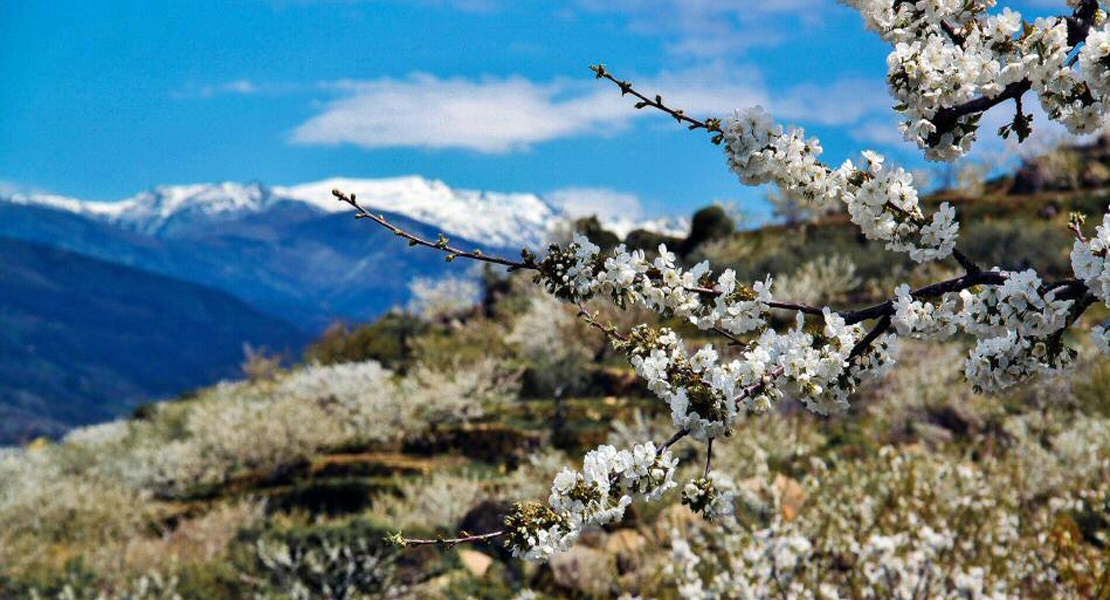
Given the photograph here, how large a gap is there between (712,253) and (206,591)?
22.9 m

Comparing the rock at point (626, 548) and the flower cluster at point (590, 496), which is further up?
the flower cluster at point (590, 496)

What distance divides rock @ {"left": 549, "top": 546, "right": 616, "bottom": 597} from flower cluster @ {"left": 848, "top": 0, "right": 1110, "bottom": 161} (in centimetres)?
651

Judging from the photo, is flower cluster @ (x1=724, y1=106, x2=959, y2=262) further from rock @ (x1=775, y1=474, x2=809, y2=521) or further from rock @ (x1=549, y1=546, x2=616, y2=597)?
rock @ (x1=775, y1=474, x2=809, y2=521)

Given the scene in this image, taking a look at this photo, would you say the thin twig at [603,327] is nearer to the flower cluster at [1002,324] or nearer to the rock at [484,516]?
the flower cluster at [1002,324]

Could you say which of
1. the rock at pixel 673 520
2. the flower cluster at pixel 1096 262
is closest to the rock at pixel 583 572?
the rock at pixel 673 520

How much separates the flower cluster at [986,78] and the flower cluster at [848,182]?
193 mm

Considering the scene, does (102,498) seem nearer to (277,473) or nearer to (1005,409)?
(277,473)

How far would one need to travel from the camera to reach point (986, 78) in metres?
2.95

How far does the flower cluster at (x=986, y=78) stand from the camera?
9.36 feet

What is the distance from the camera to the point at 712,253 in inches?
1174

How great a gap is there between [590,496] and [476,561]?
24.7 feet

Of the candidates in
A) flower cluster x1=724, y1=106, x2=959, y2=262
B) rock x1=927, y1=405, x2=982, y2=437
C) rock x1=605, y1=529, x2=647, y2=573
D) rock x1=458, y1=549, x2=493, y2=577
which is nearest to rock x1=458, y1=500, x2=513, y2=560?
rock x1=458, y1=549, x2=493, y2=577

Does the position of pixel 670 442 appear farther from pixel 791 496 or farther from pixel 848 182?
pixel 791 496

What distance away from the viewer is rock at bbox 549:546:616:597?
8.80m
